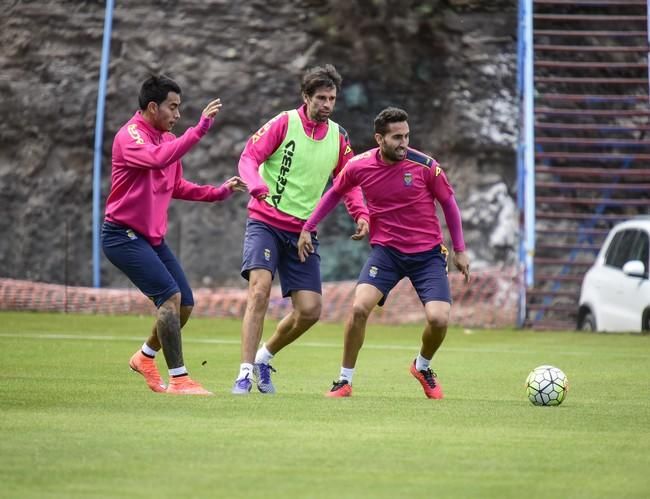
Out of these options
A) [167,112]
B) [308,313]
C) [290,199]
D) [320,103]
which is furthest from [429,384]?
[167,112]

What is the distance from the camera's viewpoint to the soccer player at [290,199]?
1103 cm

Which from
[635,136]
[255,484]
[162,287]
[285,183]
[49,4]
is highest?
[49,4]

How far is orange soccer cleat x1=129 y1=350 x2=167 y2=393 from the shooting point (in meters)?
11.1

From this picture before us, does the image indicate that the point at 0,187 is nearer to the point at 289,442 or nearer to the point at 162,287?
the point at 162,287

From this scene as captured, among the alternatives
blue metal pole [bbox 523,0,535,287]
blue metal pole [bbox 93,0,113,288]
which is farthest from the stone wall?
blue metal pole [bbox 523,0,535,287]

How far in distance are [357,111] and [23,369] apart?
14.7 m

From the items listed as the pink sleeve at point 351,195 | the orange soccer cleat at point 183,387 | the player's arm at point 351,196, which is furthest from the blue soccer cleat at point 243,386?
the pink sleeve at point 351,195

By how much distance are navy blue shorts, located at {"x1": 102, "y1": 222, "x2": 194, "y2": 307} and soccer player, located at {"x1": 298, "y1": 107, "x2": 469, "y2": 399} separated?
101 centimetres

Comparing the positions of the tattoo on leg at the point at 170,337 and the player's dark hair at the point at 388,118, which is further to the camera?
the player's dark hair at the point at 388,118

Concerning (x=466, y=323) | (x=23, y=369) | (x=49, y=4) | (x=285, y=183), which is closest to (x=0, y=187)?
(x=49, y=4)

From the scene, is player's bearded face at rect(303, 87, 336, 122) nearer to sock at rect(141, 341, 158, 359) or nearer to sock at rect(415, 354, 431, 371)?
sock at rect(415, 354, 431, 371)

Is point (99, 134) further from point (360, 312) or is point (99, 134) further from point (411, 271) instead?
point (360, 312)

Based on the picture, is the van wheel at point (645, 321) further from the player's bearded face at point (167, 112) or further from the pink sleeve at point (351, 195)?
the player's bearded face at point (167, 112)

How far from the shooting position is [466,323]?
74.9ft
